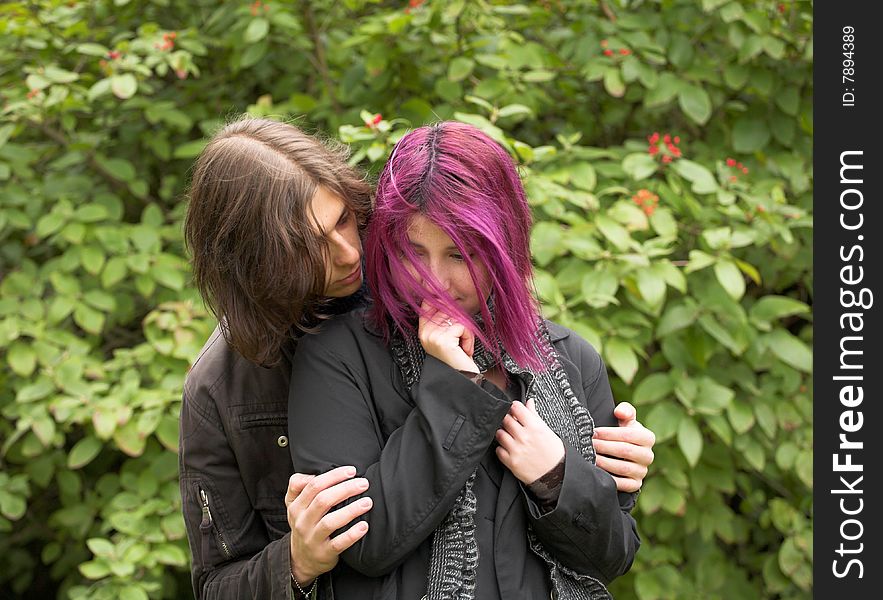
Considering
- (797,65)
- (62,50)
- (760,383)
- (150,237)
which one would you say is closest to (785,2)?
Answer: (797,65)

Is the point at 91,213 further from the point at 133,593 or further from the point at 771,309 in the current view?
the point at 771,309

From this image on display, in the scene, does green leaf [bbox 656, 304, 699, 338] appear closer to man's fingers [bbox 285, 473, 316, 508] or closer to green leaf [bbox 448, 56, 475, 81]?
green leaf [bbox 448, 56, 475, 81]

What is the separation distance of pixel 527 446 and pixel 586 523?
0.47 ft

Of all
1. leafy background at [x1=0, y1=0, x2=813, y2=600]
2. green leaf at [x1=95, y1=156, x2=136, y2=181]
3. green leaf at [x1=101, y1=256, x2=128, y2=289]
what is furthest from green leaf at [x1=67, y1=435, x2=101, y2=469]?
green leaf at [x1=95, y1=156, x2=136, y2=181]

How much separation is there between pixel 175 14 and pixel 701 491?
2443 mm

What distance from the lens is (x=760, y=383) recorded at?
112 inches

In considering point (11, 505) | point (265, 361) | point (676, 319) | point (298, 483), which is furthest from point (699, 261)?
point (11, 505)

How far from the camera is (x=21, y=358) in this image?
104 inches

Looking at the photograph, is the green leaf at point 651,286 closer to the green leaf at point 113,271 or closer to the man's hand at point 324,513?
the man's hand at point 324,513

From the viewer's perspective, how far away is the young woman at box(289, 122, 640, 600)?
1.28 m

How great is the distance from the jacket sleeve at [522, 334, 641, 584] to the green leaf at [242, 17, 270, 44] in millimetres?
1828

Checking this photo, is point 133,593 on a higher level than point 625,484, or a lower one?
lower

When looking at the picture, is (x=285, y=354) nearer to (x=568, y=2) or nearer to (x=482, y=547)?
(x=482, y=547)

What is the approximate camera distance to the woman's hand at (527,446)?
4.37ft
